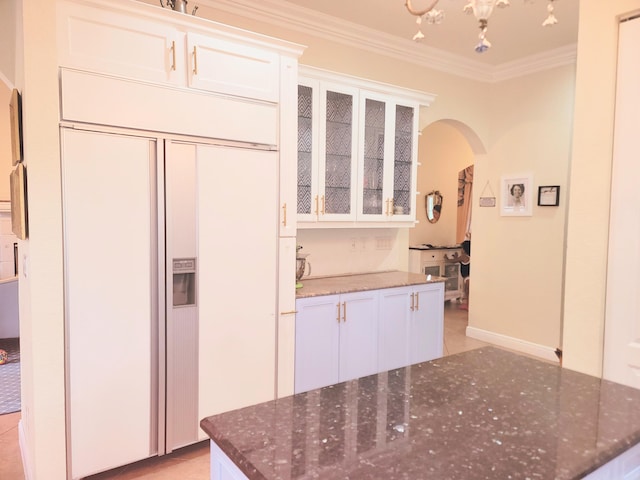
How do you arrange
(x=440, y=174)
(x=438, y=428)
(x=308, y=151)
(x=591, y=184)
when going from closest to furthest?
(x=438, y=428)
(x=591, y=184)
(x=308, y=151)
(x=440, y=174)

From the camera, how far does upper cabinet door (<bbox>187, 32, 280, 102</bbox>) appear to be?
233cm

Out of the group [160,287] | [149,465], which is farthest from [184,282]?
[149,465]

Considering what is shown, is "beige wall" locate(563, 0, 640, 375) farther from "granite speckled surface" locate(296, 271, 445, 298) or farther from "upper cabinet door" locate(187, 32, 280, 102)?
"upper cabinet door" locate(187, 32, 280, 102)

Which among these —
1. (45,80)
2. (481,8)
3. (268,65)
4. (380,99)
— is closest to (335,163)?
(380,99)

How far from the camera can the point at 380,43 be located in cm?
390

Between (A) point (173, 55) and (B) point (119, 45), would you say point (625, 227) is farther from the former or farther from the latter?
(B) point (119, 45)

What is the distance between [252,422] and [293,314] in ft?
5.47

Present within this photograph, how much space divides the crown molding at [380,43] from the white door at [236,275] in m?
1.37

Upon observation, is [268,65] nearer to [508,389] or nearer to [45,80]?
[45,80]

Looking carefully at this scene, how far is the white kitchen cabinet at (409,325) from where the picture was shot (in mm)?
3365

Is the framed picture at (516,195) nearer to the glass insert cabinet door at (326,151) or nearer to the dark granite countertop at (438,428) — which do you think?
the glass insert cabinet door at (326,151)

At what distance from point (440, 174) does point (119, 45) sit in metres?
5.72

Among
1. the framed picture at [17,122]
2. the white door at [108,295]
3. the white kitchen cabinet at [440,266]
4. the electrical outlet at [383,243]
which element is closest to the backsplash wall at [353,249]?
the electrical outlet at [383,243]

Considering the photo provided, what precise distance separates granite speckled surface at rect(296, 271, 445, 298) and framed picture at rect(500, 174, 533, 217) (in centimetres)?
148
